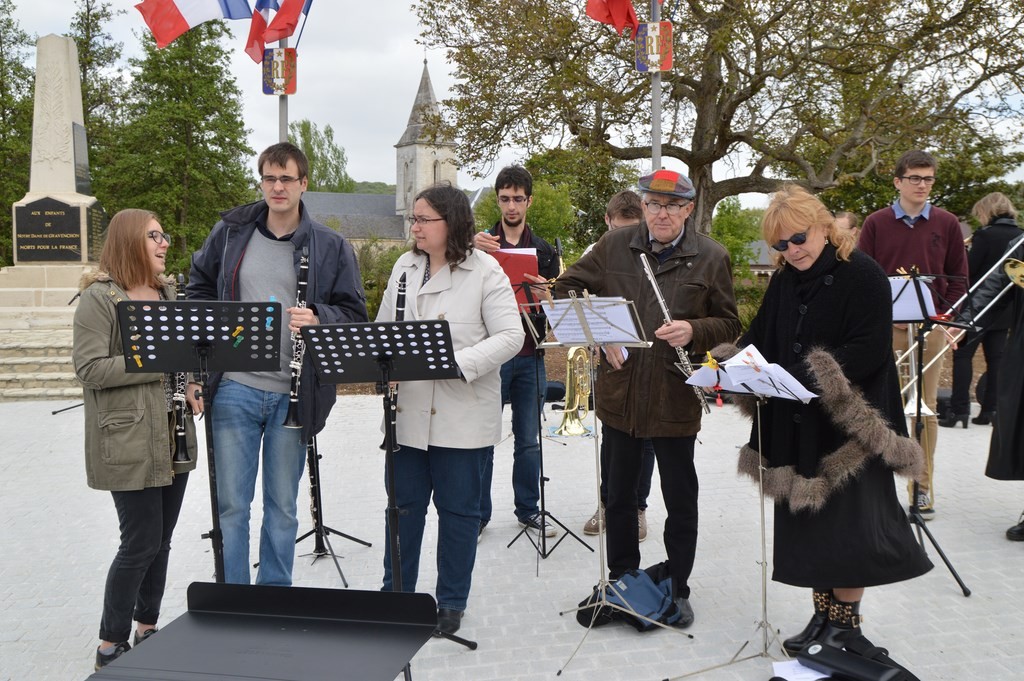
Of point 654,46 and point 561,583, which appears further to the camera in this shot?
point 654,46

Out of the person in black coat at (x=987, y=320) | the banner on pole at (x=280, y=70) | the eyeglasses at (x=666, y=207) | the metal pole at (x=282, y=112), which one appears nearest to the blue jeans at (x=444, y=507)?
the eyeglasses at (x=666, y=207)

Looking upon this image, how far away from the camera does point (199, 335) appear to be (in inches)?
130

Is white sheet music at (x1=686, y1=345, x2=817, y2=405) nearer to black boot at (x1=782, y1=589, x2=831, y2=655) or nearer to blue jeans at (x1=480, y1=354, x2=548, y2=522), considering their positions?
black boot at (x1=782, y1=589, x2=831, y2=655)

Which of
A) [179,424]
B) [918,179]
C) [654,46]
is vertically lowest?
[179,424]

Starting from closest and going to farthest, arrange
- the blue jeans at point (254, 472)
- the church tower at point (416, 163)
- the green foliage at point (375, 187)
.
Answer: the blue jeans at point (254, 472)
the church tower at point (416, 163)
the green foliage at point (375, 187)

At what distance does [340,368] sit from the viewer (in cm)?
340

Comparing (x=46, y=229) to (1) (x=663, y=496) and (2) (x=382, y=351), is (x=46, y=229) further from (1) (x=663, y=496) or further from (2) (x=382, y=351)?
(1) (x=663, y=496)

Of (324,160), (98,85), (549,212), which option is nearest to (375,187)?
(324,160)

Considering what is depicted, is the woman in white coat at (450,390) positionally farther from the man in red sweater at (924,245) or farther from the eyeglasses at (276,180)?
the man in red sweater at (924,245)

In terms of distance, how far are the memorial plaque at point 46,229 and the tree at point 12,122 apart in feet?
55.5

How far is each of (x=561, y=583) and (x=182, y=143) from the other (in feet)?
109

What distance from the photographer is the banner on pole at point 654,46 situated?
35.0 feet

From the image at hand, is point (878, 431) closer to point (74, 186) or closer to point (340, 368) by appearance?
point (340, 368)

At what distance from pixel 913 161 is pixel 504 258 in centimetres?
295
